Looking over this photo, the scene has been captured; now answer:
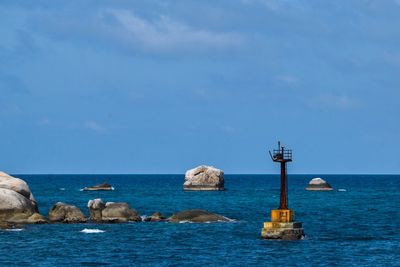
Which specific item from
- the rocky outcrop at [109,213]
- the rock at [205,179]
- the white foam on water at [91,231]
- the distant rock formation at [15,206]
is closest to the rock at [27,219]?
the distant rock formation at [15,206]

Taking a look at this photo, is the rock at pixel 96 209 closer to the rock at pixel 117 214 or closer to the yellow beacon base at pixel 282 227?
the rock at pixel 117 214

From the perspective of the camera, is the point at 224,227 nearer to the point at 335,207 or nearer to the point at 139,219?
the point at 139,219

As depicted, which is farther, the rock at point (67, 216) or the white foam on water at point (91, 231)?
the rock at point (67, 216)

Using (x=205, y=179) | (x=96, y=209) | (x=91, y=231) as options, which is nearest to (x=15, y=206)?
(x=96, y=209)

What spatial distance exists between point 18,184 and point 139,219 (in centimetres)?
1160

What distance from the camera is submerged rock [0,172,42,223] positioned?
74.2m

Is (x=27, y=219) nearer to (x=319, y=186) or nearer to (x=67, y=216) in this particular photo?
(x=67, y=216)

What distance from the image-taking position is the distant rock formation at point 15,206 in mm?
74188

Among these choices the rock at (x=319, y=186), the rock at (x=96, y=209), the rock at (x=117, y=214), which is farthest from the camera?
the rock at (x=319, y=186)

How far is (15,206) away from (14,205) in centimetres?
13

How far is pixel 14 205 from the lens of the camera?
2945 inches

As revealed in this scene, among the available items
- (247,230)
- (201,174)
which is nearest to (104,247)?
(247,230)

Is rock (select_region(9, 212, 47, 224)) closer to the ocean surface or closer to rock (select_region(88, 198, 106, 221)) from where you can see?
the ocean surface

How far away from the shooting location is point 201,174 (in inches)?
6284
